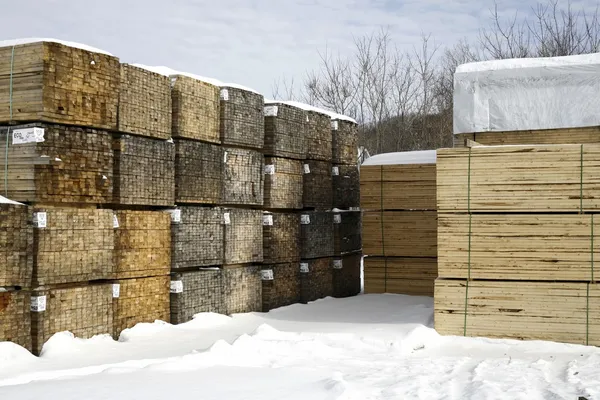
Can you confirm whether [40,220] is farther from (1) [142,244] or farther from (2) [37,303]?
(1) [142,244]

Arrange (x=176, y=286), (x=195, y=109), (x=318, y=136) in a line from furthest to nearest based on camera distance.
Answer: (x=318, y=136) < (x=195, y=109) < (x=176, y=286)

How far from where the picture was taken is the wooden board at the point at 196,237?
27.1 feet

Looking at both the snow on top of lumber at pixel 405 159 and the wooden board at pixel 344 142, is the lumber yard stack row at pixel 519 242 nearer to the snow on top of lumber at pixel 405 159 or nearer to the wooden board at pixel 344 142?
the snow on top of lumber at pixel 405 159

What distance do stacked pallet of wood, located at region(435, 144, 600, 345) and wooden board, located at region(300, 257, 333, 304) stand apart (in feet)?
10.2

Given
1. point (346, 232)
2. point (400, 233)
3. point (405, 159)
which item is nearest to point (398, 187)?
point (405, 159)

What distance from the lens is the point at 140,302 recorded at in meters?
7.76

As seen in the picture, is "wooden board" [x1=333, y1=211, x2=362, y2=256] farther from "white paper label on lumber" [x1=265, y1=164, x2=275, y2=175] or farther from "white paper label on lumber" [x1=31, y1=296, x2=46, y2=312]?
"white paper label on lumber" [x1=31, y1=296, x2=46, y2=312]

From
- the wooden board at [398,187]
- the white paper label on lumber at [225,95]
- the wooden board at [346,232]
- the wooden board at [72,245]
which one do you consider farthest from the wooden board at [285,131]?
the wooden board at [72,245]

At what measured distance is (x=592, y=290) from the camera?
7.43 m

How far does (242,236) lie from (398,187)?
Result: 3041 millimetres

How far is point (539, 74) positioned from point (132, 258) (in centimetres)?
543

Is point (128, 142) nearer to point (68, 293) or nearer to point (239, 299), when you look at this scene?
point (68, 293)

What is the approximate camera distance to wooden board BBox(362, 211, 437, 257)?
11.0 m

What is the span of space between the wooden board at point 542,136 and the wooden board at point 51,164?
4837 mm
